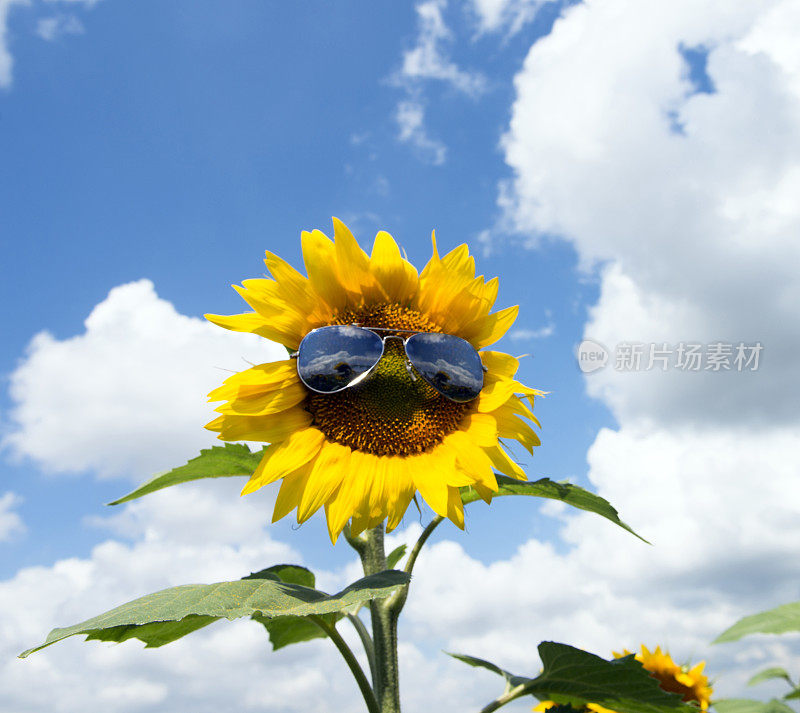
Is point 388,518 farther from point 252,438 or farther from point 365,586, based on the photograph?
point 252,438

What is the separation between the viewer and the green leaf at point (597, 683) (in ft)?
8.99

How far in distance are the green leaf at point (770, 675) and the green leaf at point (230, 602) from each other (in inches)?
60.9

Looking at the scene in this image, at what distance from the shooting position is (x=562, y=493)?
2.82m

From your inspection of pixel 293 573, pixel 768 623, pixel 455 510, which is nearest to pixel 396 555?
pixel 293 573

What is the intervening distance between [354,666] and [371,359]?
3.83ft

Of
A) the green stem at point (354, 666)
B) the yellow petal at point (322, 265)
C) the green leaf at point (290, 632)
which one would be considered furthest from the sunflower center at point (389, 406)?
the green leaf at point (290, 632)

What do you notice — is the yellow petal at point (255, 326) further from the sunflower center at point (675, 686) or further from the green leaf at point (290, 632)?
the sunflower center at point (675, 686)

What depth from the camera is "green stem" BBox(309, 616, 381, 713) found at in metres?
2.69

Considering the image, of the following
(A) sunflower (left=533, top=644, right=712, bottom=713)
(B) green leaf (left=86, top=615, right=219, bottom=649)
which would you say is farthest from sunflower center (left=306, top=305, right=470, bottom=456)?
(A) sunflower (left=533, top=644, right=712, bottom=713)

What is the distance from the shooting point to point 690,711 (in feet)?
8.96

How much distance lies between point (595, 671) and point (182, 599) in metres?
1.62

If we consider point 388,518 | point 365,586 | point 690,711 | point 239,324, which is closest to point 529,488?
point 388,518

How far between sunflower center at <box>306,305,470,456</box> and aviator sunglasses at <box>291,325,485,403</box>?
60 millimetres

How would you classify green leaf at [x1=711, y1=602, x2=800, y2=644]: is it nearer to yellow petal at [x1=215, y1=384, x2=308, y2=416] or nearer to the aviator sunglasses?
the aviator sunglasses
